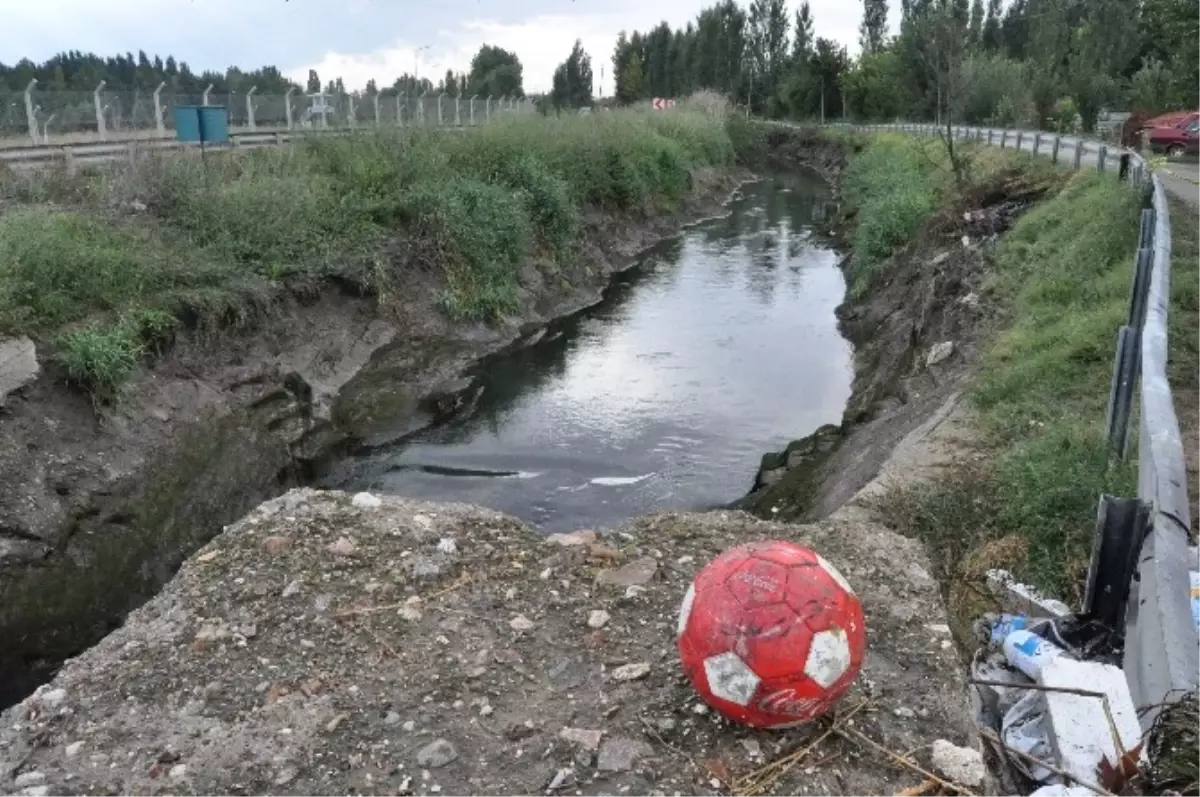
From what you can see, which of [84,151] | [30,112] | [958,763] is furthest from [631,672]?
[30,112]

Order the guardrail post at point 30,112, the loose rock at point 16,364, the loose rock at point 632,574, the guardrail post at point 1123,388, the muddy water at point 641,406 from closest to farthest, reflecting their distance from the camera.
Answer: the loose rock at point 632,574 < the guardrail post at point 1123,388 < the loose rock at point 16,364 < the muddy water at point 641,406 < the guardrail post at point 30,112

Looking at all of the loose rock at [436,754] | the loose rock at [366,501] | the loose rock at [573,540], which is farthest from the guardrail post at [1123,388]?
the loose rock at [366,501]

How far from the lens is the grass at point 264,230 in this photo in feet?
34.8

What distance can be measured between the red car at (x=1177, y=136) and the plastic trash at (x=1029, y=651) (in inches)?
801

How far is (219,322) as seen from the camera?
1226 centimetres

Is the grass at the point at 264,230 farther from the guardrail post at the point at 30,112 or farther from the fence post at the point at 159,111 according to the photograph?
the guardrail post at the point at 30,112

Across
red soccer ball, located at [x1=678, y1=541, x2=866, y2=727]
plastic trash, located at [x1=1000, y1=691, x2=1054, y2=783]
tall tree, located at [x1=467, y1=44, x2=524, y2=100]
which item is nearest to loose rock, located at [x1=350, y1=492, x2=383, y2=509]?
red soccer ball, located at [x1=678, y1=541, x2=866, y2=727]

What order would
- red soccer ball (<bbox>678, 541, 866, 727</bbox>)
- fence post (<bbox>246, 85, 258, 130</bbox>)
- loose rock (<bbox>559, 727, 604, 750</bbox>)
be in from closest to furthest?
red soccer ball (<bbox>678, 541, 866, 727</bbox>), loose rock (<bbox>559, 727, 604, 750</bbox>), fence post (<bbox>246, 85, 258, 130</bbox>)

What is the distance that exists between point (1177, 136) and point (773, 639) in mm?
23425

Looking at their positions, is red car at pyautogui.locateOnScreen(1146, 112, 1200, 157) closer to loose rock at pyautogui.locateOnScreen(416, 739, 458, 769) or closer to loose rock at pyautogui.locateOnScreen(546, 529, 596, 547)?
loose rock at pyautogui.locateOnScreen(546, 529, 596, 547)

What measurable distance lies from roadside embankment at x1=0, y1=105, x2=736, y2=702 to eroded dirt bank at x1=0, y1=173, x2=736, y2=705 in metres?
0.03

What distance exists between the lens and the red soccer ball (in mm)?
3514

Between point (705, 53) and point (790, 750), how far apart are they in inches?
3210

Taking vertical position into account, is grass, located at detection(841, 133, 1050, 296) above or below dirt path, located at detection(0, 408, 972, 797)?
above
